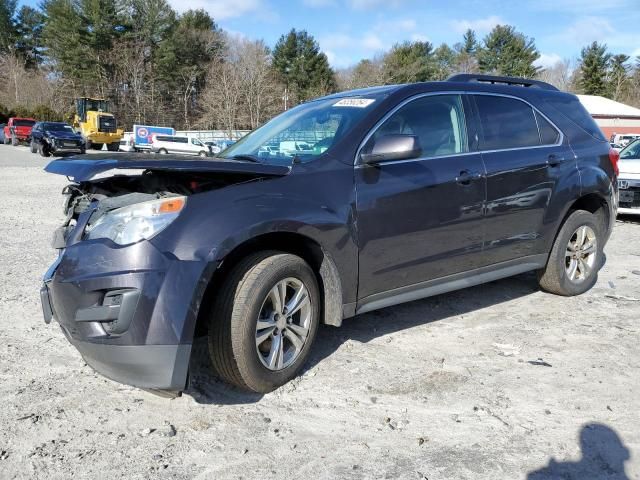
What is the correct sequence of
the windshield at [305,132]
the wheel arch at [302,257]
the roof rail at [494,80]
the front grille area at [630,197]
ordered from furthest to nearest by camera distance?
the front grille area at [630,197]
the roof rail at [494,80]
the windshield at [305,132]
the wheel arch at [302,257]

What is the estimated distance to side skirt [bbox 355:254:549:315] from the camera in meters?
3.55

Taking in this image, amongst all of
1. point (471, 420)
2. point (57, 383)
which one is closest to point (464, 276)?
point (471, 420)

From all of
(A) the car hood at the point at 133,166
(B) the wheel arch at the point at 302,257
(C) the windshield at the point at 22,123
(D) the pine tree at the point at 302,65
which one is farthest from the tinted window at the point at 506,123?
(D) the pine tree at the point at 302,65

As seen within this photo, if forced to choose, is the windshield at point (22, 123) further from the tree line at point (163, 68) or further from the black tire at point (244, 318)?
the black tire at point (244, 318)

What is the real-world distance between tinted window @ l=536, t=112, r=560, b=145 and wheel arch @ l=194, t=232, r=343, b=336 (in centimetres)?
247

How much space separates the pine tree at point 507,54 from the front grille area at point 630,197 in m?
64.4

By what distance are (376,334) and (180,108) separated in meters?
58.6

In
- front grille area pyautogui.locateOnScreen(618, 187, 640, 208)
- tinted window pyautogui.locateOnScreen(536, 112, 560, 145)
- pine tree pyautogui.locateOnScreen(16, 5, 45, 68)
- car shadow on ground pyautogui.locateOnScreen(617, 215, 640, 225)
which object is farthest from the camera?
pine tree pyautogui.locateOnScreen(16, 5, 45, 68)

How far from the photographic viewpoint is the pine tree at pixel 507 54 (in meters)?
68.4

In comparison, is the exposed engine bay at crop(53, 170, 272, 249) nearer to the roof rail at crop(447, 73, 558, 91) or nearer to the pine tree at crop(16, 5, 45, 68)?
the roof rail at crop(447, 73, 558, 91)

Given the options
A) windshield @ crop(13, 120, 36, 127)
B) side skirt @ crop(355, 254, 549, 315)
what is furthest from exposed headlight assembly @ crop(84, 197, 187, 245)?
windshield @ crop(13, 120, 36, 127)

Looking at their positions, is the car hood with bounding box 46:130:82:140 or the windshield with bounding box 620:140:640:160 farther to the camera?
the car hood with bounding box 46:130:82:140

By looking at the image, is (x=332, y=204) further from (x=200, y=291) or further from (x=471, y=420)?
(x=471, y=420)

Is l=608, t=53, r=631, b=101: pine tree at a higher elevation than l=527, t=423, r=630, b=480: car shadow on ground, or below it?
higher
